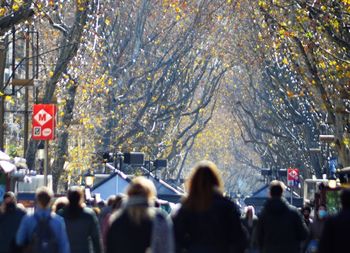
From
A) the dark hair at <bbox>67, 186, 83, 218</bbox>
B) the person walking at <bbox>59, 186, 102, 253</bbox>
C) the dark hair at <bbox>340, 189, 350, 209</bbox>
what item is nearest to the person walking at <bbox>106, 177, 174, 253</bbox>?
the dark hair at <bbox>340, 189, 350, 209</bbox>

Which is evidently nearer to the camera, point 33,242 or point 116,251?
point 116,251

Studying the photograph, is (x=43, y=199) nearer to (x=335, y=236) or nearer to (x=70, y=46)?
(x=335, y=236)

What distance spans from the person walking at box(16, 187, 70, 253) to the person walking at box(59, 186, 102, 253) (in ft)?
3.80

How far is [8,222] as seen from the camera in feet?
56.0

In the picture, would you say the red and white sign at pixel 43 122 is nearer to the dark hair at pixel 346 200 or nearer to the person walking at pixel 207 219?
the person walking at pixel 207 219

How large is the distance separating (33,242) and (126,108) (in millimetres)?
43804

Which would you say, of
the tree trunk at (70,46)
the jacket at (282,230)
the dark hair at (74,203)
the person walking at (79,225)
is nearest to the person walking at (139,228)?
the person walking at (79,225)

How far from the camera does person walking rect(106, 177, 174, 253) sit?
13.0m

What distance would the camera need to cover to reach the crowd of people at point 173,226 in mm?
13047

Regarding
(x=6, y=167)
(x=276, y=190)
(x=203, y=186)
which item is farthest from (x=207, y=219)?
(x=6, y=167)

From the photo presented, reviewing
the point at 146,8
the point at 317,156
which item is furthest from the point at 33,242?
the point at 317,156

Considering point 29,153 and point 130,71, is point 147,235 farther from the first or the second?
point 130,71

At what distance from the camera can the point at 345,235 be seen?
11.7 meters

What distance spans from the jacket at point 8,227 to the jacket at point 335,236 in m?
6.02
